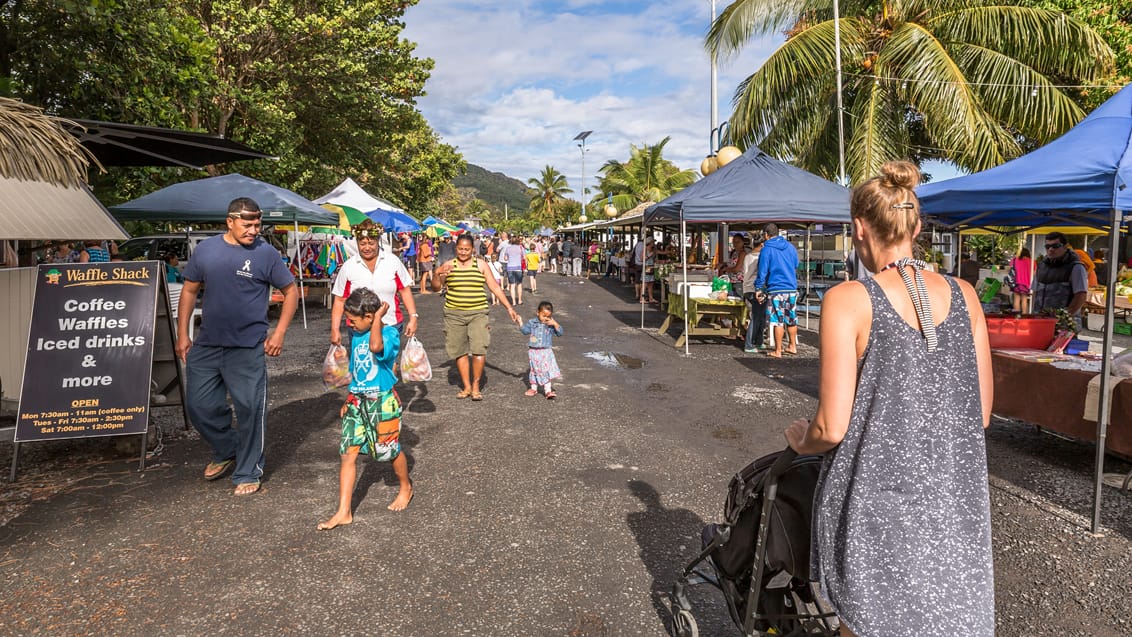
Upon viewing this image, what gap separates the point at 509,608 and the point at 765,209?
777cm

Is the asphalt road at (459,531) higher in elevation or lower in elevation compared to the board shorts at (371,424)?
lower

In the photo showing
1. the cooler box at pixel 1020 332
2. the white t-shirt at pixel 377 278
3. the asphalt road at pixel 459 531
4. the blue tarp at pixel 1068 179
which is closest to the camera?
the asphalt road at pixel 459 531

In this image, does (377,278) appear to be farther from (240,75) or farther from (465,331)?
(240,75)

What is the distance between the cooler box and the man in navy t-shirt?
5869 mm

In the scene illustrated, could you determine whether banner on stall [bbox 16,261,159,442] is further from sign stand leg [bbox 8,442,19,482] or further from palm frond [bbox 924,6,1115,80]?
palm frond [bbox 924,6,1115,80]

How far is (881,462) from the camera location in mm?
1771

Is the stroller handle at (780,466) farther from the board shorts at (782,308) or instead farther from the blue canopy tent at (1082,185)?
the board shorts at (782,308)

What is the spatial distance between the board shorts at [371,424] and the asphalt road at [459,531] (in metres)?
0.46

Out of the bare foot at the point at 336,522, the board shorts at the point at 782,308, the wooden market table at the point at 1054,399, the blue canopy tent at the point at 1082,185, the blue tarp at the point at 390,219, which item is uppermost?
the blue tarp at the point at 390,219

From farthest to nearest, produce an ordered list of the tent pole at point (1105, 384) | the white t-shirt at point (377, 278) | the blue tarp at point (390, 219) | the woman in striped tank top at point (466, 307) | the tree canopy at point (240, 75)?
1. the blue tarp at point (390, 219)
2. the tree canopy at point (240, 75)
3. the woman in striped tank top at point (466, 307)
4. the white t-shirt at point (377, 278)
5. the tent pole at point (1105, 384)

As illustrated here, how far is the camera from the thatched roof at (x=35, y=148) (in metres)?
5.01

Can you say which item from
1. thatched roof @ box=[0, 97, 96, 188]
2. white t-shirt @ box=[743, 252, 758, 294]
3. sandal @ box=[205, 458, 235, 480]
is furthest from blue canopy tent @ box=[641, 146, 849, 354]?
thatched roof @ box=[0, 97, 96, 188]

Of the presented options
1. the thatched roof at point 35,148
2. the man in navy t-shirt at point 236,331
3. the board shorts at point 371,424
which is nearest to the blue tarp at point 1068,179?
the board shorts at point 371,424

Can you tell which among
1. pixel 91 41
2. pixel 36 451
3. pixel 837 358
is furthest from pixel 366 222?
pixel 837 358
